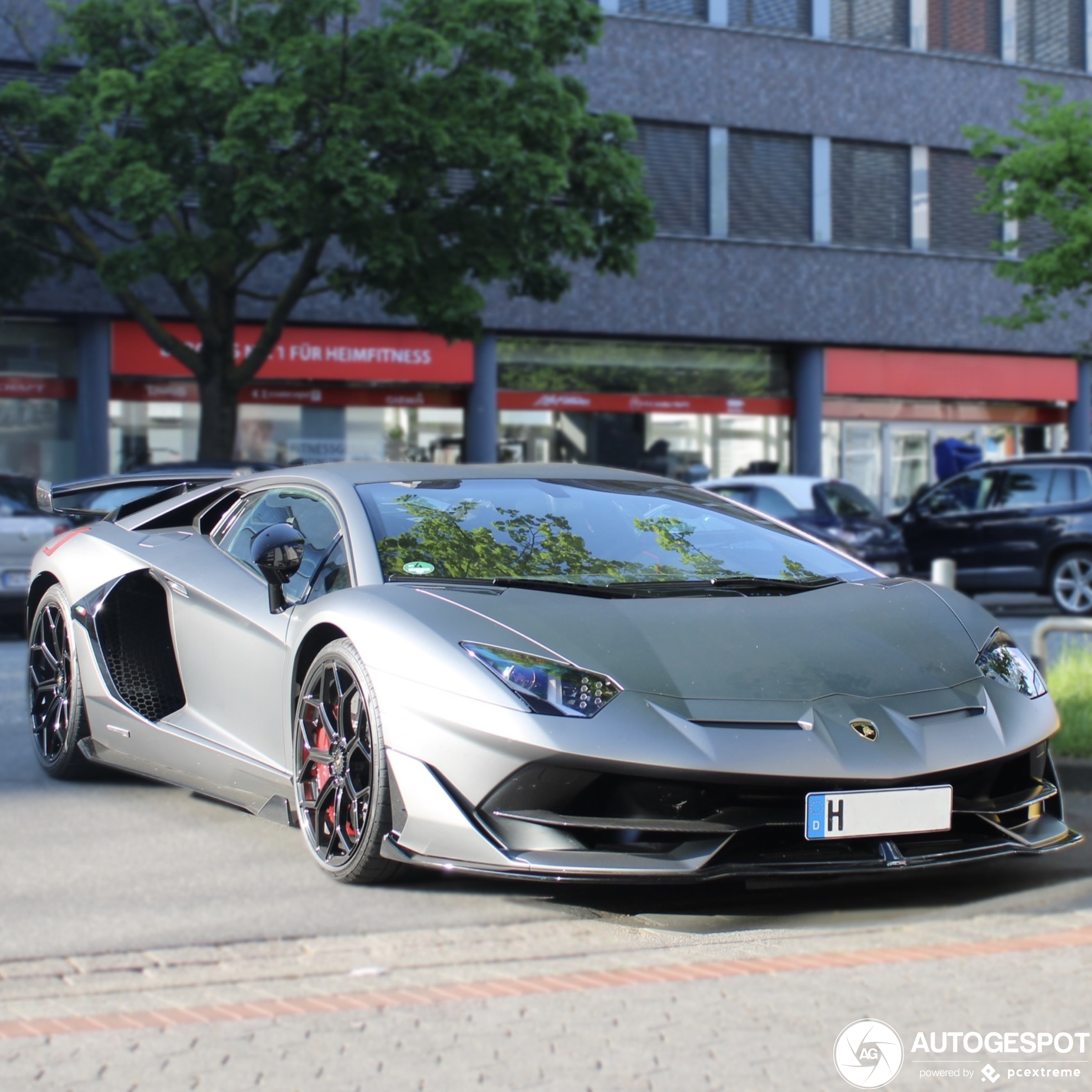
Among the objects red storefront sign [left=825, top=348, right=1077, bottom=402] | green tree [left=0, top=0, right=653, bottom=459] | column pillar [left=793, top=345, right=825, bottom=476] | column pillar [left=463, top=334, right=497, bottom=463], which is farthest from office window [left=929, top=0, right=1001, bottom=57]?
green tree [left=0, top=0, right=653, bottom=459]

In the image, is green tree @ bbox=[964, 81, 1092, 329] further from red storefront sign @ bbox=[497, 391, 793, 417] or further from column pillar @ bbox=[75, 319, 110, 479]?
column pillar @ bbox=[75, 319, 110, 479]

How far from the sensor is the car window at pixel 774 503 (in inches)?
688

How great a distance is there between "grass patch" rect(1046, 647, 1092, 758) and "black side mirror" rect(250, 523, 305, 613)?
2.84 metres

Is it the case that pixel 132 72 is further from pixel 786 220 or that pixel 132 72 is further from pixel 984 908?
pixel 984 908

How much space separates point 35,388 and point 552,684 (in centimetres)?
2148

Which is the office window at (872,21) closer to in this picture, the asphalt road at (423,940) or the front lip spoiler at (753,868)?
the asphalt road at (423,940)

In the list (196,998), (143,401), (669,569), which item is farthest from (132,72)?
(196,998)

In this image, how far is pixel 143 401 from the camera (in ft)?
80.5

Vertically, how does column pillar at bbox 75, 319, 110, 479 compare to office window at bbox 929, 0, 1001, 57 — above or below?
below

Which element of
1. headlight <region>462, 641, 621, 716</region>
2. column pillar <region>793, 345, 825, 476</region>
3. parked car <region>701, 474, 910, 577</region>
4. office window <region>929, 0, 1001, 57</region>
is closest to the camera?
headlight <region>462, 641, 621, 716</region>

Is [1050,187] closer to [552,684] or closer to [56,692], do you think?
[56,692]

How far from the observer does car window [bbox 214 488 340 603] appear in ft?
17.0

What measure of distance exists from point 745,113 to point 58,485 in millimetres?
22872

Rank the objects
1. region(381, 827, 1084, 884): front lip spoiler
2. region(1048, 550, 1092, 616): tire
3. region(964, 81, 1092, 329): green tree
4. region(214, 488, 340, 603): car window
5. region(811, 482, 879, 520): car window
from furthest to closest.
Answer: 1. region(964, 81, 1092, 329): green tree
2. region(811, 482, 879, 520): car window
3. region(1048, 550, 1092, 616): tire
4. region(214, 488, 340, 603): car window
5. region(381, 827, 1084, 884): front lip spoiler
